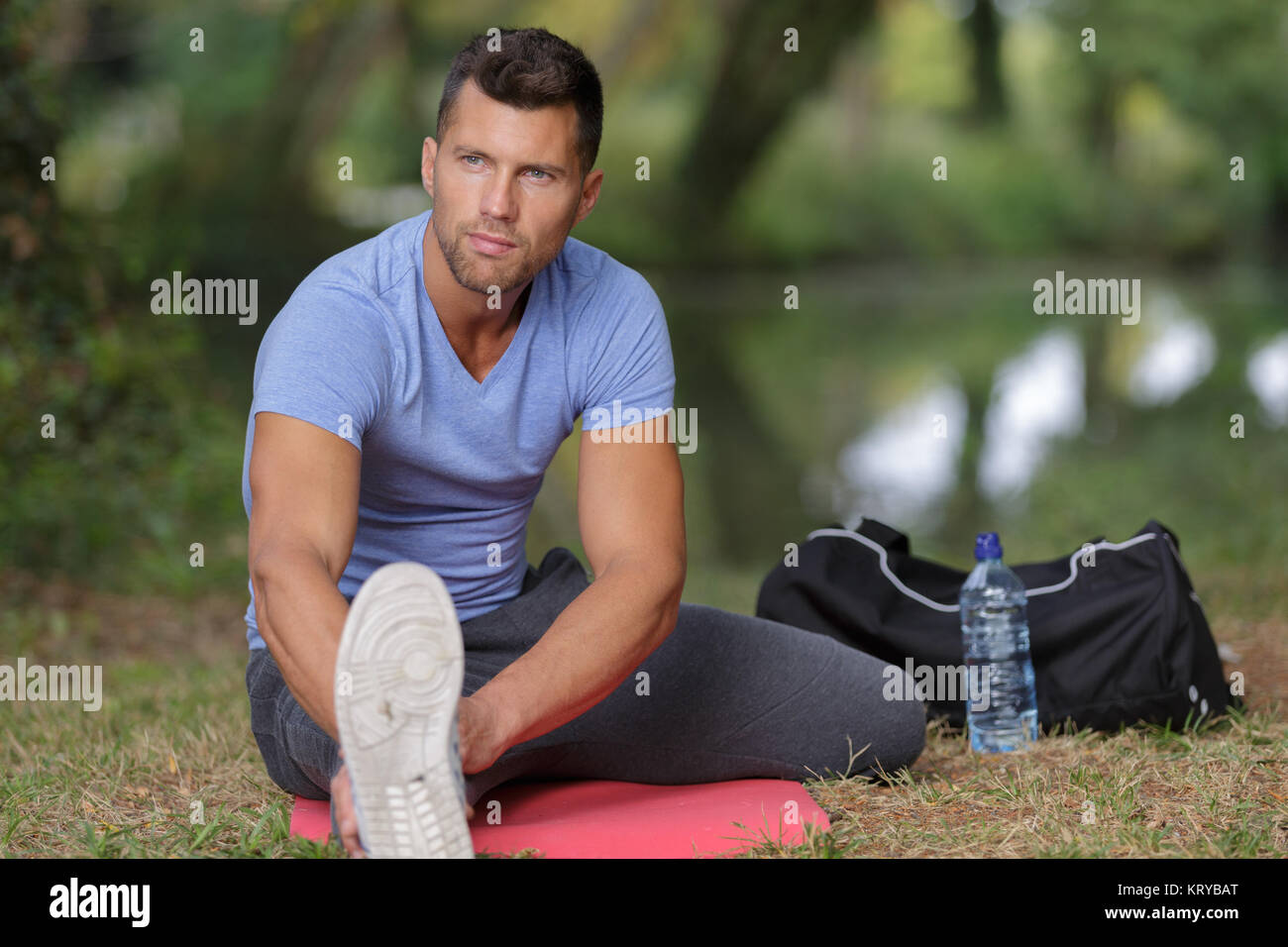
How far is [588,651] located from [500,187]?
0.67 metres

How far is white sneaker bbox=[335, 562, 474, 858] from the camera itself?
61.2 inches

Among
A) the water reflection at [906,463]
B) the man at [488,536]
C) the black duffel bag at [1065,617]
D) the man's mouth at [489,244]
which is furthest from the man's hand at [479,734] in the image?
the water reflection at [906,463]

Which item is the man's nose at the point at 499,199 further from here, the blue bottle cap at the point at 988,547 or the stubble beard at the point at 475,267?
the blue bottle cap at the point at 988,547

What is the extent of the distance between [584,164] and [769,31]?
8.26m

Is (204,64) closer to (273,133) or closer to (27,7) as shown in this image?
(273,133)

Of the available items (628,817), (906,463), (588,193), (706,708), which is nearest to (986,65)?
(906,463)

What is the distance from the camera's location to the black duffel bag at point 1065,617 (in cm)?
255

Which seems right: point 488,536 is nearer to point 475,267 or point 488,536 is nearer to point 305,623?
point 475,267

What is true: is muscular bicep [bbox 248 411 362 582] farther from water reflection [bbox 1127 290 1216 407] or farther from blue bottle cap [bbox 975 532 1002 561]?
water reflection [bbox 1127 290 1216 407]

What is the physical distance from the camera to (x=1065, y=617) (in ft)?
8.64

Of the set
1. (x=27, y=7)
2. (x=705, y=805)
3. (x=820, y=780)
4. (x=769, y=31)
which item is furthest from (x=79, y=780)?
(x=769, y=31)

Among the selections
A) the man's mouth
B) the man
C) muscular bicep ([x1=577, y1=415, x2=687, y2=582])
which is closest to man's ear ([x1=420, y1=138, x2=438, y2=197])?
the man

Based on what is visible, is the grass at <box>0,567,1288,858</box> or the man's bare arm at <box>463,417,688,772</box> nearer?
the man's bare arm at <box>463,417,688,772</box>

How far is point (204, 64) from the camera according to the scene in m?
17.1
